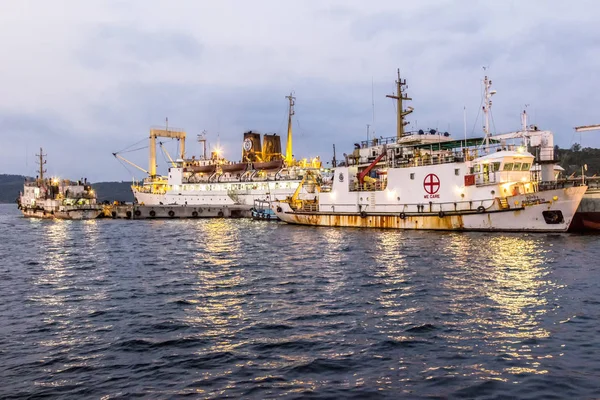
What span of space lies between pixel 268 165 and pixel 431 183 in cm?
4752

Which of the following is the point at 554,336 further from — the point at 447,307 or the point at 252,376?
the point at 252,376

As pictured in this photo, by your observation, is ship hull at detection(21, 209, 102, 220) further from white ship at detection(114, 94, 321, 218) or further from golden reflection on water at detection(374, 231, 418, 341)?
golden reflection on water at detection(374, 231, 418, 341)

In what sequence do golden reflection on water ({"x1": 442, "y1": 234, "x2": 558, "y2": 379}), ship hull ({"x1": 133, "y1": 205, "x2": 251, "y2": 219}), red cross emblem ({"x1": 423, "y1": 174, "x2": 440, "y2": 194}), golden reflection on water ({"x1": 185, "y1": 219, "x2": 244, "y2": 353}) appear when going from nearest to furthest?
golden reflection on water ({"x1": 442, "y1": 234, "x2": 558, "y2": 379}), golden reflection on water ({"x1": 185, "y1": 219, "x2": 244, "y2": 353}), red cross emblem ({"x1": 423, "y1": 174, "x2": 440, "y2": 194}), ship hull ({"x1": 133, "y1": 205, "x2": 251, "y2": 219})

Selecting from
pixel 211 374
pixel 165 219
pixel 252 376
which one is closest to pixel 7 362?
pixel 211 374

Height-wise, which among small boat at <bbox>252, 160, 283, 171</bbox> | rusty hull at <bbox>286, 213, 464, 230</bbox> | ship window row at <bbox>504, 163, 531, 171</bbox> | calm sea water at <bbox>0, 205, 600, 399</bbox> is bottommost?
calm sea water at <bbox>0, 205, 600, 399</bbox>

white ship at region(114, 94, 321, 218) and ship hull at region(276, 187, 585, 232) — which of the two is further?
white ship at region(114, 94, 321, 218)

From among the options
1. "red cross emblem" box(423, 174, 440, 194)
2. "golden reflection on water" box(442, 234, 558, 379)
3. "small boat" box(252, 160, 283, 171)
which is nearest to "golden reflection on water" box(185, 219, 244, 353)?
"golden reflection on water" box(442, 234, 558, 379)

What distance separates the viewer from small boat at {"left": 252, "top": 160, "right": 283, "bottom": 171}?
3319 inches

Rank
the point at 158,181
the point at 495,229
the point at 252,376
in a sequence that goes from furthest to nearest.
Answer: the point at 158,181 < the point at 495,229 < the point at 252,376

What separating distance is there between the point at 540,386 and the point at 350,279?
12.2 m

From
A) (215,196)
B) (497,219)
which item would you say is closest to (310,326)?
(497,219)

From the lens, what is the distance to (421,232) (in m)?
41.1

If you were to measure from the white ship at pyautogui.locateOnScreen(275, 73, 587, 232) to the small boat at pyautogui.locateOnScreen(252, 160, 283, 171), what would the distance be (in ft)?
103

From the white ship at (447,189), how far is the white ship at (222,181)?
25682 millimetres
